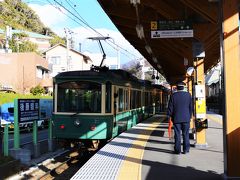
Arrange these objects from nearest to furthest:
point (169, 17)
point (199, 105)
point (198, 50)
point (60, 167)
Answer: point (199, 105)
point (198, 50)
point (169, 17)
point (60, 167)

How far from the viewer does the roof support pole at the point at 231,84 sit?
7.07m

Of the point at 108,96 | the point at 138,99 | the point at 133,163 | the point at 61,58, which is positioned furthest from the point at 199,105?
the point at 61,58

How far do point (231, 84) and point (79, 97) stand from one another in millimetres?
8154

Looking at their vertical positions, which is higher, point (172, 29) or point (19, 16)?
point (19, 16)

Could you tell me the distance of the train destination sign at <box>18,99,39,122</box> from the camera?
13648 mm

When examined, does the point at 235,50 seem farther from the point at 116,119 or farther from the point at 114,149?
the point at 116,119

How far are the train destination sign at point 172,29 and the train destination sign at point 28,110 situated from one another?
483cm

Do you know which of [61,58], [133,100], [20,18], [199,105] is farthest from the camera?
[20,18]

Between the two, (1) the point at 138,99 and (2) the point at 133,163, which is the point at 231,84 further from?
(1) the point at 138,99

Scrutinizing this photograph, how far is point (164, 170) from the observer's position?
27.7 ft

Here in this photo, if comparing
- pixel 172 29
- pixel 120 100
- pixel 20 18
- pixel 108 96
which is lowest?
pixel 120 100

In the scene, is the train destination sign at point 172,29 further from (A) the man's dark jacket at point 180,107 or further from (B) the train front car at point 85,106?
(B) the train front car at point 85,106

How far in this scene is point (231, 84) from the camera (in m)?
7.14

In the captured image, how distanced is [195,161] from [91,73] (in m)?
6.23
